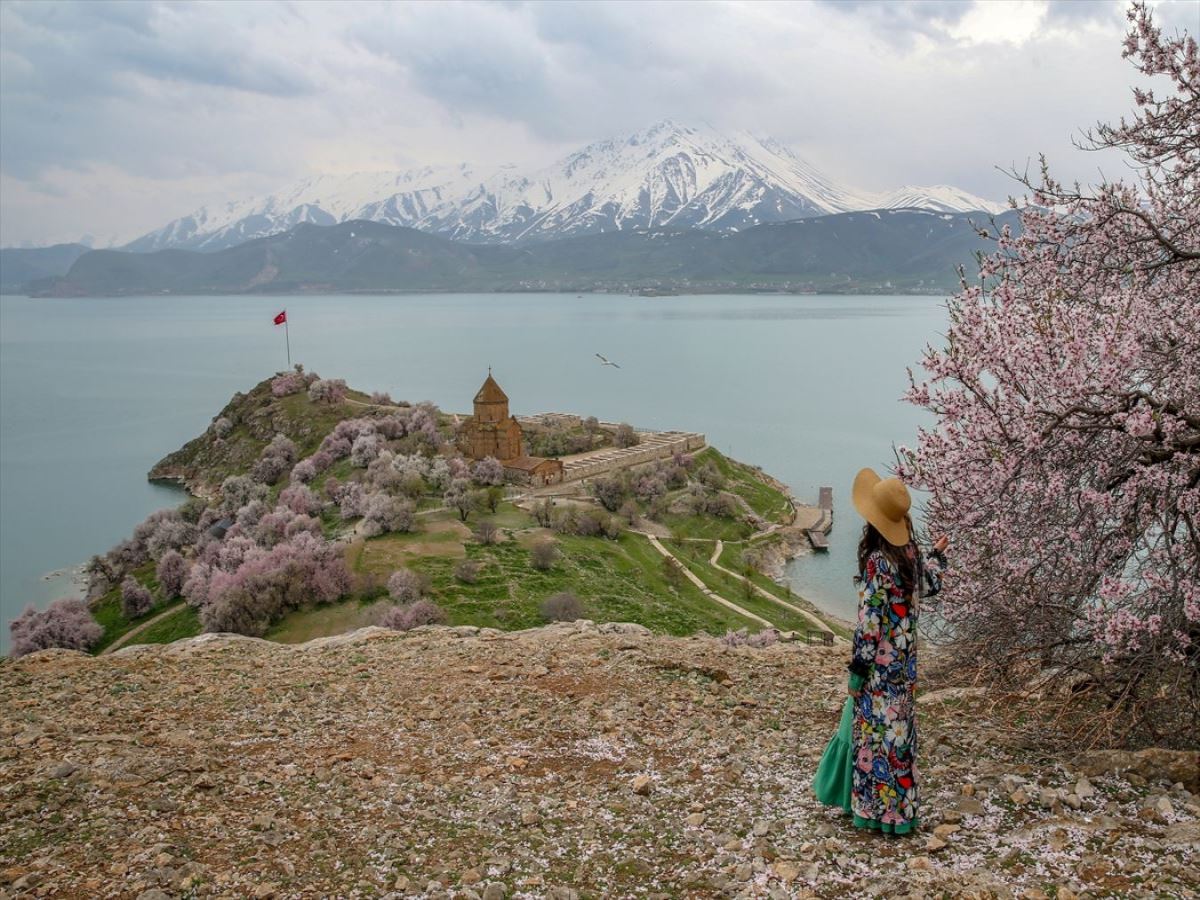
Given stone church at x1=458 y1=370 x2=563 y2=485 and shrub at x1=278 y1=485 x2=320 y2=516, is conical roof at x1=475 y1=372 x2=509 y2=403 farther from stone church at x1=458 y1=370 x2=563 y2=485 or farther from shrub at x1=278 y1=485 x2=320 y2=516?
shrub at x1=278 y1=485 x2=320 y2=516

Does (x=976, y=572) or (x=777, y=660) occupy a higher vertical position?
(x=976, y=572)

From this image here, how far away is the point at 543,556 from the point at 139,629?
51.8 feet

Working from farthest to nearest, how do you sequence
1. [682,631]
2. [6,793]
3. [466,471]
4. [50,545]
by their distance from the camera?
[50,545]
[466,471]
[682,631]
[6,793]

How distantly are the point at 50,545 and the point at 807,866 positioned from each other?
62.8m

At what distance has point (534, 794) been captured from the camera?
8367 mm

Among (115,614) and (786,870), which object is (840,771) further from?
(115,614)

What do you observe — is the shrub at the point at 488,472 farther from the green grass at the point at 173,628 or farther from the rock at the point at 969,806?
the rock at the point at 969,806

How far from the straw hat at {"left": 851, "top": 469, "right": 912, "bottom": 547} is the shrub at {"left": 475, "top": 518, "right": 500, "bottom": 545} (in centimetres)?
3106

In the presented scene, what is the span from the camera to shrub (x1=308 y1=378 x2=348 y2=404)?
2832 inches

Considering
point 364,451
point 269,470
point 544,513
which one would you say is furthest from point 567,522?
point 269,470

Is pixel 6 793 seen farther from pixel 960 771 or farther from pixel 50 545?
pixel 50 545

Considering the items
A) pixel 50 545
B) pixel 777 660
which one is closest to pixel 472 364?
pixel 50 545

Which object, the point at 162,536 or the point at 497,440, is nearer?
the point at 162,536

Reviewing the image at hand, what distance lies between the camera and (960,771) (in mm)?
8039
